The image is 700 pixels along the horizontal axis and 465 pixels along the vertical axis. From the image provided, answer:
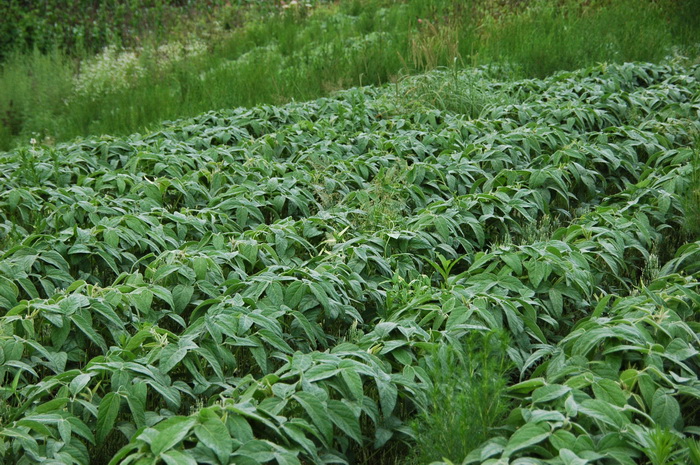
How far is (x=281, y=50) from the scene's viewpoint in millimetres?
9305

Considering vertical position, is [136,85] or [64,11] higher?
[64,11]

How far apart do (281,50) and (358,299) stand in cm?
714

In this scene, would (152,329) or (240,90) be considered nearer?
(152,329)

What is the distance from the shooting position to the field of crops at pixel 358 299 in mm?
1893

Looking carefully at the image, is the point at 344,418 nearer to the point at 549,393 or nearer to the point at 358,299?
the point at 549,393

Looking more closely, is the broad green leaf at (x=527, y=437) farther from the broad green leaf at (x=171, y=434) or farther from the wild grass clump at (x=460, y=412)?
the broad green leaf at (x=171, y=434)

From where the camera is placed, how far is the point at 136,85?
27.7 ft

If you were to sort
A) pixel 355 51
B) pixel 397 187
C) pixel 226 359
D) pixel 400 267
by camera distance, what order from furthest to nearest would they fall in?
pixel 355 51 < pixel 397 187 < pixel 400 267 < pixel 226 359

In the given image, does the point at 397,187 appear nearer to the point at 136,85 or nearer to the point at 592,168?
the point at 592,168

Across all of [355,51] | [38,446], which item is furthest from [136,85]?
[38,446]

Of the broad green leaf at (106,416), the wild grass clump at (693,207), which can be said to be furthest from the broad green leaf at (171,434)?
the wild grass clump at (693,207)

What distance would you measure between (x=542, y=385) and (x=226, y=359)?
41.5 inches

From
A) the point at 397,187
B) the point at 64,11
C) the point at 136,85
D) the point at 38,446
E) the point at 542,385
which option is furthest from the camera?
the point at 64,11

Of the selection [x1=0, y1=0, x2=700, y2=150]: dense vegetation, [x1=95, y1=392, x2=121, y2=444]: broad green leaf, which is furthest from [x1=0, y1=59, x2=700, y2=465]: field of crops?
[x1=0, y1=0, x2=700, y2=150]: dense vegetation
